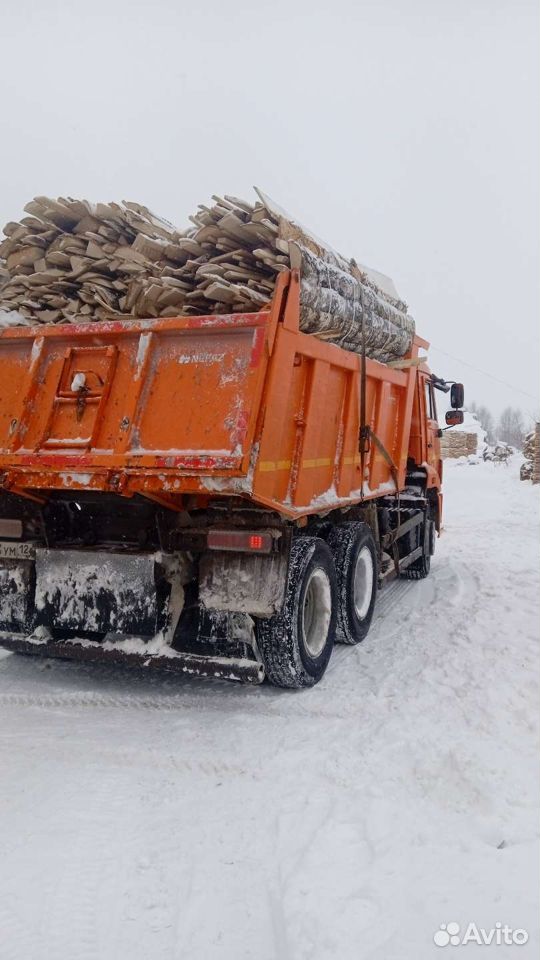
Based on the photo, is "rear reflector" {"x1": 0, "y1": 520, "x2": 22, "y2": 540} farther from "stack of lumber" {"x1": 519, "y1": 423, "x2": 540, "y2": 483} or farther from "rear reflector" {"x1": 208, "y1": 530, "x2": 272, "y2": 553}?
"stack of lumber" {"x1": 519, "y1": 423, "x2": 540, "y2": 483}

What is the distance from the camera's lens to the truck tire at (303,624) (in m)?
4.55

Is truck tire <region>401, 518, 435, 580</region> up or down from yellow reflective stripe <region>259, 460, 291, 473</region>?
down

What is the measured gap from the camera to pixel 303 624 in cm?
486

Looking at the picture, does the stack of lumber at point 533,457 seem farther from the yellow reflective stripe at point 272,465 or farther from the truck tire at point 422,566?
the yellow reflective stripe at point 272,465

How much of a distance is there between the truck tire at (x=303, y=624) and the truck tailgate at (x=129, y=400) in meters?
1.09

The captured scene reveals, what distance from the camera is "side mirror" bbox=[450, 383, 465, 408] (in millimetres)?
8695

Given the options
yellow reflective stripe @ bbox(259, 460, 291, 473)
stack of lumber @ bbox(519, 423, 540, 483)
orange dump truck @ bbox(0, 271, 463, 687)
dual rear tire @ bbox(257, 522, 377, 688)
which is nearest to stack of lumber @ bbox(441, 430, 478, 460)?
stack of lumber @ bbox(519, 423, 540, 483)

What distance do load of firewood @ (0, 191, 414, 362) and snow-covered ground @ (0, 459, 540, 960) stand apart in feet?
8.58

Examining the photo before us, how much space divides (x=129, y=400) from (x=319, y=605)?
2.07 m

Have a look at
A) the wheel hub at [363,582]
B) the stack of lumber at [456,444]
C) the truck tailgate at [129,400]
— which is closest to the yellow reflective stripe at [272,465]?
the truck tailgate at [129,400]

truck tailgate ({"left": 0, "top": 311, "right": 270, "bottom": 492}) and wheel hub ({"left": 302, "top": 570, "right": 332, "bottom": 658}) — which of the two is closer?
truck tailgate ({"left": 0, "top": 311, "right": 270, "bottom": 492})

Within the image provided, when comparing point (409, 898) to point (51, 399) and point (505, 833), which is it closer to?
point (505, 833)

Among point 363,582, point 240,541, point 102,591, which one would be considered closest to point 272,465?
point 240,541

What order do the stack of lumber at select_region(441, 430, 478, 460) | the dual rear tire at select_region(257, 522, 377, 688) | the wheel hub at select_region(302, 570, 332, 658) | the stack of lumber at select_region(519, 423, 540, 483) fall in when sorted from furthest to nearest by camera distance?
the stack of lumber at select_region(441, 430, 478, 460) < the stack of lumber at select_region(519, 423, 540, 483) < the wheel hub at select_region(302, 570, 332, 658) < the dual rear tire at select_region(257, 522, 377, 688)
